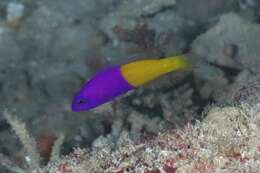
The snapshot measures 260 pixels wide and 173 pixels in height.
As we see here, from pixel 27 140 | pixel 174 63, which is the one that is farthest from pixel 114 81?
Answer: pixel 27 140

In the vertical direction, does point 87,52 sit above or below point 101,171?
below

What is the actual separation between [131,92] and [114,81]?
4.78 ft

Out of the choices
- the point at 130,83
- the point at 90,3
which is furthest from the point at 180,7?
the point at 130,83

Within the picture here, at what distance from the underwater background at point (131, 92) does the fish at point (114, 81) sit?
1.13 ft

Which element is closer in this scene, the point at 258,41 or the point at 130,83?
the point at 130,83

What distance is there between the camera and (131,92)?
4.68 m

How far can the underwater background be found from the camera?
218 centimetres

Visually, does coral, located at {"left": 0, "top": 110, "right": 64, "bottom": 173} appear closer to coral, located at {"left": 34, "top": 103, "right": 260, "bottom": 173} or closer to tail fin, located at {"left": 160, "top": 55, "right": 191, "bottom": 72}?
tail fin, located at {"left": 160, "top": 55, "right": 191, "bottom": 72}

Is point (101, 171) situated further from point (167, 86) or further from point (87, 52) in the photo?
point (87, 52)

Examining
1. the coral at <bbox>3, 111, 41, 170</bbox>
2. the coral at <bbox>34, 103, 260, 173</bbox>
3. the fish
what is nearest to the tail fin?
the fish

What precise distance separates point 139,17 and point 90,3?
3.85 ft

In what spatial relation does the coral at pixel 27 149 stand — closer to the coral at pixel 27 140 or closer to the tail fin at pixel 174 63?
the coral at pixel 27 140

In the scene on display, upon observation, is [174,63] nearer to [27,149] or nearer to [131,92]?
[131,92]

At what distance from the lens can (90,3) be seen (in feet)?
21.3
